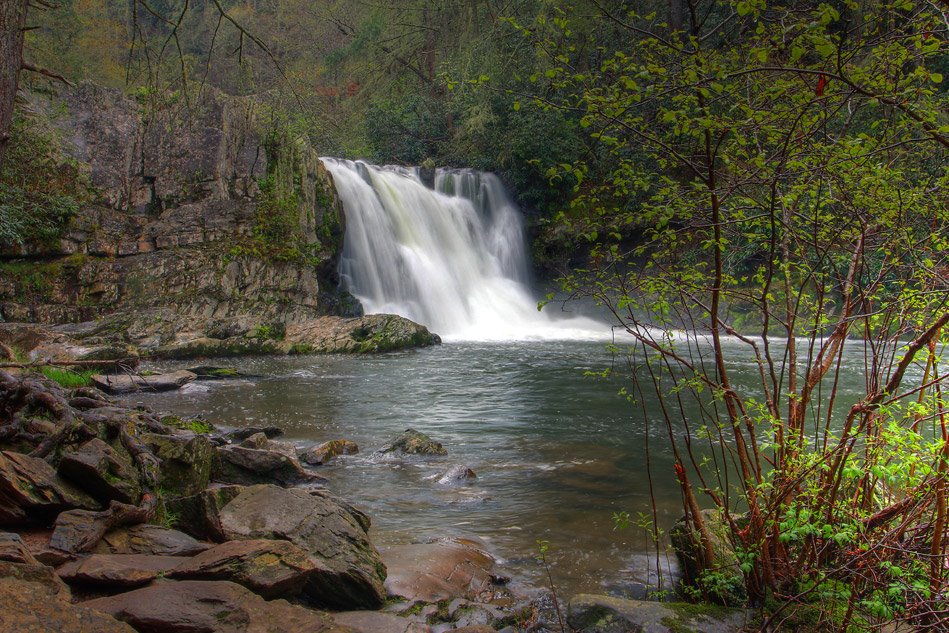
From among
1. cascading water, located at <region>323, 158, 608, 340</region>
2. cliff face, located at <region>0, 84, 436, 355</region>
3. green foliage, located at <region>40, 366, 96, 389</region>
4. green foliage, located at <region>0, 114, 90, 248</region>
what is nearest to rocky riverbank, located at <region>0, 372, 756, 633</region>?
green foliage, located at <region>40, 366, 96, 389</region>

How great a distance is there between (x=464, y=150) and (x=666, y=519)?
22.1m

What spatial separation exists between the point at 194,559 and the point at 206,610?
61cm

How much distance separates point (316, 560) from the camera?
12.9 ft

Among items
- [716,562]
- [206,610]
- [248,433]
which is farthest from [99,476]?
[248,433]

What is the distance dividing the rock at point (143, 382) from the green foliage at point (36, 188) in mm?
5818

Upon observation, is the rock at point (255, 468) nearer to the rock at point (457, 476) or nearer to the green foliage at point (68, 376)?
the rock at point (457, 476)

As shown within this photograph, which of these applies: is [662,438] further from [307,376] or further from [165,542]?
[307,376]

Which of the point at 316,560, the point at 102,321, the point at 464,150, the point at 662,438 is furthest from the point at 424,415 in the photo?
the point at 464,150

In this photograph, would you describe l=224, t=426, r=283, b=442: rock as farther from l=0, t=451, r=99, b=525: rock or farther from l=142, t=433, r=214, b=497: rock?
l=0, t=451, r=99, b=525: rock

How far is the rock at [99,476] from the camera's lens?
3979mm

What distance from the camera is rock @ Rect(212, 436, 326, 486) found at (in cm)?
598

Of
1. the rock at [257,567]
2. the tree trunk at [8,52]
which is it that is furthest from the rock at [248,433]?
the tree trunk at [8,52]

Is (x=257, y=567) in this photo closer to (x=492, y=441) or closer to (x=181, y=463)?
(x=181, y=463)

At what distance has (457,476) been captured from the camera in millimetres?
6961
